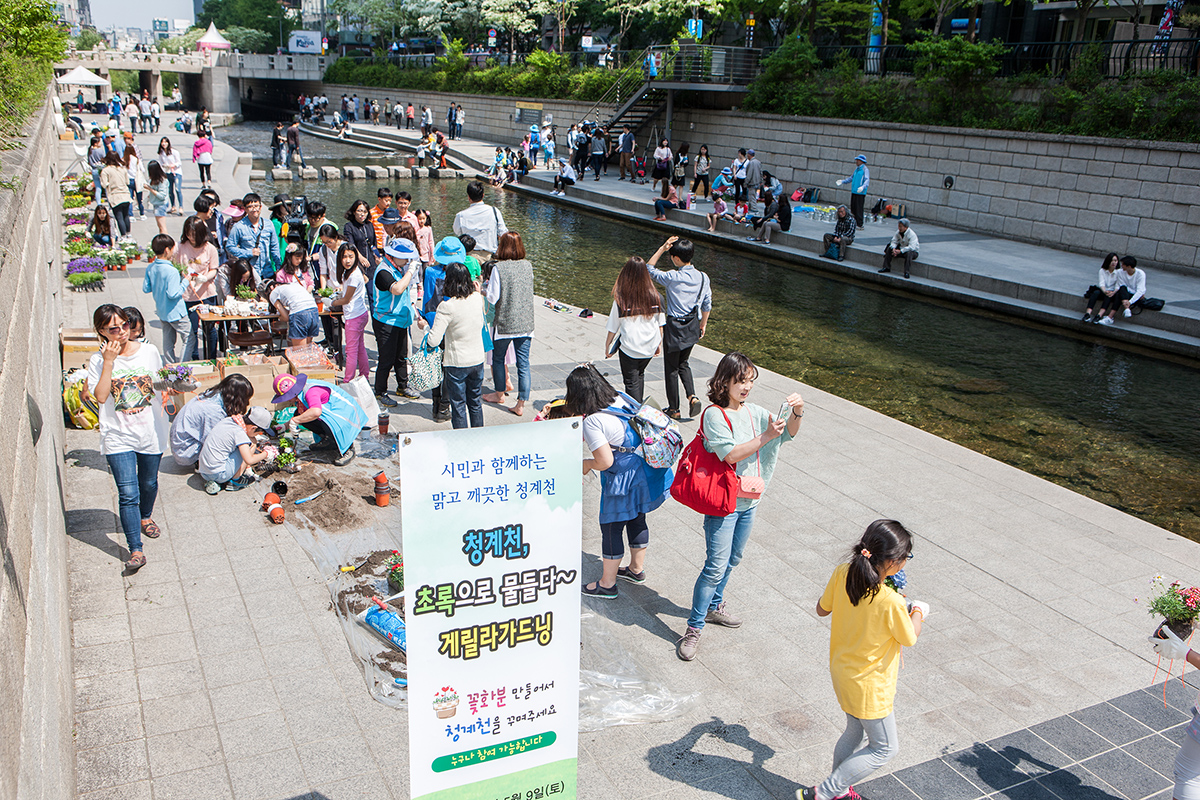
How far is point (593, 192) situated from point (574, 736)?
83.0 feet

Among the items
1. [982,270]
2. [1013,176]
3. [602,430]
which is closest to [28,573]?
[602,430]

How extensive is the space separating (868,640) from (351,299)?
22.6 feet

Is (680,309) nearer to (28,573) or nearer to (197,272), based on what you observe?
(197,272)

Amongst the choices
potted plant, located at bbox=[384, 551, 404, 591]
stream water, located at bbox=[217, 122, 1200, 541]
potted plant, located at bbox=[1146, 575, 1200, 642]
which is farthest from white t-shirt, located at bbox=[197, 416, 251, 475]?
stream water, located at bbox=[217, 122, 1200, 541]

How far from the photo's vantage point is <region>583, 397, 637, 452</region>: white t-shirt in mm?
5145

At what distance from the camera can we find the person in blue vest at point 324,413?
774 cm

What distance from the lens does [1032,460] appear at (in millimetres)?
9609

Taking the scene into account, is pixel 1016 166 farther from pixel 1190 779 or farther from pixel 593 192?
pixel 1190 779

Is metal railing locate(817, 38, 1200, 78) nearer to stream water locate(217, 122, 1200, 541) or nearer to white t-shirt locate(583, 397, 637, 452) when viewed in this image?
stream water locate(217, 122, 1200, 541)

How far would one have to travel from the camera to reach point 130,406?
5.64m

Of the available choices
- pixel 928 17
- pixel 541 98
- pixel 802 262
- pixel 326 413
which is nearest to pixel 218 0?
pixel 541 98

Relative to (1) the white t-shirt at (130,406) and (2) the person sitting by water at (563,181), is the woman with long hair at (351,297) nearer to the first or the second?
(1) the white t-shirt at (130,406)

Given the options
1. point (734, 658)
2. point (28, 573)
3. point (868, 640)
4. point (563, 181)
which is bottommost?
point (734, 658)

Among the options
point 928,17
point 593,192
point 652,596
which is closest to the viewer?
point 652,596
